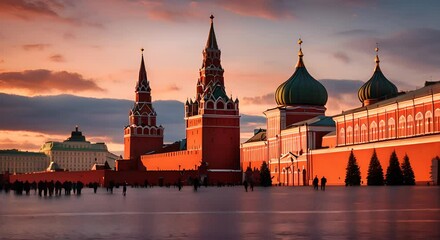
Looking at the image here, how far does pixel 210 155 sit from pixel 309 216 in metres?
98.6

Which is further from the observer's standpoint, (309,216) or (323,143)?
(323,143)

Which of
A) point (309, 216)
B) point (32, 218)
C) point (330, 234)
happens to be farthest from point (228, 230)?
point (32, 218)

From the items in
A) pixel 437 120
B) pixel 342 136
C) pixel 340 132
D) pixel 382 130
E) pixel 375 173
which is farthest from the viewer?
pixel 340 132

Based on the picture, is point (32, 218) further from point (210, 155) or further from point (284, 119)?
point (210, 155)

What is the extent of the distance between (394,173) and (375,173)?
4.08 m

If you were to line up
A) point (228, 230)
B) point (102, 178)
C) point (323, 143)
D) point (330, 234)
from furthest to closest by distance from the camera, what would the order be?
point (102, 178) → point (323, 143) → point (228, 230) → point (330, 234)

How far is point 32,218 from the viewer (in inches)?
850

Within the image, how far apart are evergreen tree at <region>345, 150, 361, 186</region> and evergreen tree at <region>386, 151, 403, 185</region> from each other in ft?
29.6

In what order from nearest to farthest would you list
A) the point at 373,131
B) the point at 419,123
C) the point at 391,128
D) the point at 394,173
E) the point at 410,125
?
the point at 394,173 → the point at 419,123 → the point at 410,125 → the point at 391,128 → the point at 373,131

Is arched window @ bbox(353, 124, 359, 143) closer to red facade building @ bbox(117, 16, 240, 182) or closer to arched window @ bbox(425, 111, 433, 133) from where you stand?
arched window @ bbox(425, 111, 433, 133)

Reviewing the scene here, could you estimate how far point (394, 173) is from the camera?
64.9m

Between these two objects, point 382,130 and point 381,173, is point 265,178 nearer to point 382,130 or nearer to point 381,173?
point 382,130

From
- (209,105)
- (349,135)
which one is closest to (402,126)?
(349,135)

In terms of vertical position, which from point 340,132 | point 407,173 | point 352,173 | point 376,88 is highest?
point 376,88
